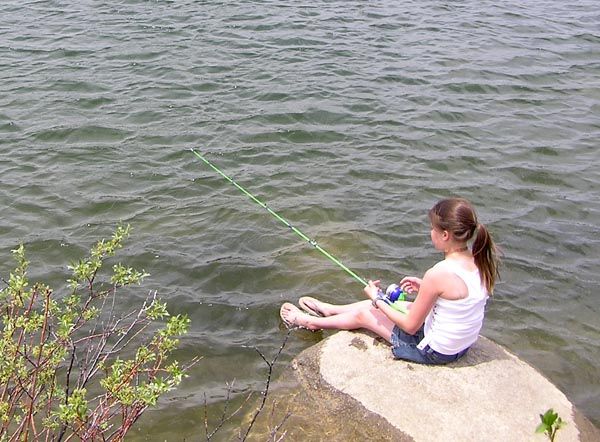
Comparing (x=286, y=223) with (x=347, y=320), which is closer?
(x=347, y=320)

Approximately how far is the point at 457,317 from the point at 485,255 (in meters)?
0.46

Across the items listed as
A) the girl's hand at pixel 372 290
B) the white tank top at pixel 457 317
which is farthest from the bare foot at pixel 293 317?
the white tank top at pixel 457 317

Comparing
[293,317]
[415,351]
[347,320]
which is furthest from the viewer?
[293,317]

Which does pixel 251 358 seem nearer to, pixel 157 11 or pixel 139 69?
pixel 139 69

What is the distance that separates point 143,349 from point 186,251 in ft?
10.6

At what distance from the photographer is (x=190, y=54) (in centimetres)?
1102

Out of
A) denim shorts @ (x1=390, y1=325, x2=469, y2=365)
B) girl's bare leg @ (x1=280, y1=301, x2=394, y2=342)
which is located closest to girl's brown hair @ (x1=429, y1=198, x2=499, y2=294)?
denim shorts @ (x1=390, y1=325, x2=469, y2=365)

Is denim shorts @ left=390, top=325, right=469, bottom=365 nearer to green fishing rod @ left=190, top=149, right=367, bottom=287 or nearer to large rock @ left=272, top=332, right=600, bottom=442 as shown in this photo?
large rock @ left=272, top=332, right=600, bottom=442

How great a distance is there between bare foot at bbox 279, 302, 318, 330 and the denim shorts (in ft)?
2.94

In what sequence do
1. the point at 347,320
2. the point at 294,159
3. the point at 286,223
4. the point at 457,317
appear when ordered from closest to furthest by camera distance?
the point at 457,317 → the point at 347,320 → the point at 286,223 → the point at 294,159

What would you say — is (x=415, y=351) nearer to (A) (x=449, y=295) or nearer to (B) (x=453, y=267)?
(A) (x=449, y=295)

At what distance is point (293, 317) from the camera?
222 inches

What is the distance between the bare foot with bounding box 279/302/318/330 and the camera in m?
5.58

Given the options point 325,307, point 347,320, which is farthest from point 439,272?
point 325,307
